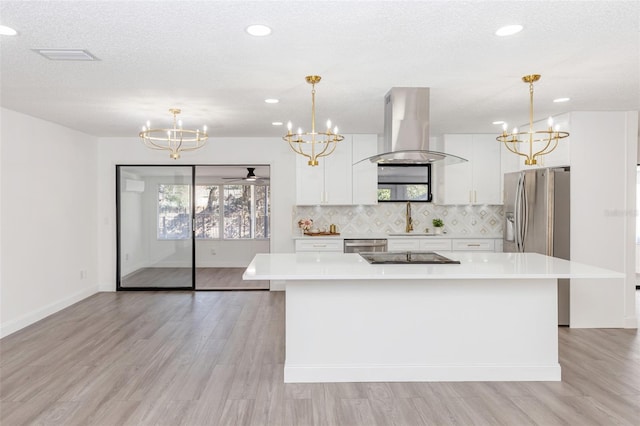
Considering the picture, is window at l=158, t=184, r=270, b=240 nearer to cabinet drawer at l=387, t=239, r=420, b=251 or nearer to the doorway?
the doorway

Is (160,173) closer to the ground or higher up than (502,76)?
closer to the ground

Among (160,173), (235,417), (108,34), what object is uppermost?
(108,34)

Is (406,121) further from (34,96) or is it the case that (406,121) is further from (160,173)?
(160,173)

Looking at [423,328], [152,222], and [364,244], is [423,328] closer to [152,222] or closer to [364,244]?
[364,244]

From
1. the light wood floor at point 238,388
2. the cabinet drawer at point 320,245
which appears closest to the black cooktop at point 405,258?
the light wood floor at point 238,388

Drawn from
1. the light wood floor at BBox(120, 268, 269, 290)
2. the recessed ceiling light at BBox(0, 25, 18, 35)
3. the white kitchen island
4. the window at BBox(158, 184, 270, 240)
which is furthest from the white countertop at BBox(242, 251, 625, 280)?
the window at BBox(158, 184, 270, 240)

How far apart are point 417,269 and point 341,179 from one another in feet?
10.7

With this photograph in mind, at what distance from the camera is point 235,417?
259 cm

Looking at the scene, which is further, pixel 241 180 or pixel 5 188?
pixel 241 180

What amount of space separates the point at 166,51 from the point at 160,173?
3944mm

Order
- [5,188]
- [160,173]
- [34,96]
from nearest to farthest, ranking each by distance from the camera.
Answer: [34,96], [5,188], [160,173]

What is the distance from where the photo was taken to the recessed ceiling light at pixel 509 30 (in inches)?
92.7

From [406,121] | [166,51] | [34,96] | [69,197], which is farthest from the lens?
[69,197]

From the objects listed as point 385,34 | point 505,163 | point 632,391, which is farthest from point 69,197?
point 632,391
